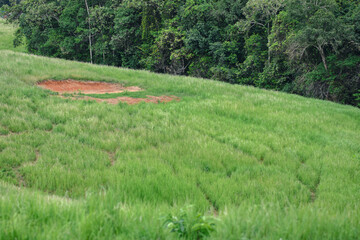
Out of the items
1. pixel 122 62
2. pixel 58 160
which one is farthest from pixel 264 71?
pixel 58 160

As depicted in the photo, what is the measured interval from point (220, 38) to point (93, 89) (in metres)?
27.1

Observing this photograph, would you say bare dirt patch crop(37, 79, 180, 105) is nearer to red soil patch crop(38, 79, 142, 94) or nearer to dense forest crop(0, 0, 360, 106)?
red soil patch crop(38, 79, 142, 94)

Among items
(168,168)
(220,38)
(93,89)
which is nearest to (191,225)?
(168,168)

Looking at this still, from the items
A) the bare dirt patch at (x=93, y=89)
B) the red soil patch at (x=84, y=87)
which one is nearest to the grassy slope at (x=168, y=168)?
the bare dirt patch at (x=93, y=89)

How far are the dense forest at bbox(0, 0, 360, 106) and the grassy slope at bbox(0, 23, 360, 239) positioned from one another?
1649 cm

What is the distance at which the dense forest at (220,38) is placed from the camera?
24.0 meters

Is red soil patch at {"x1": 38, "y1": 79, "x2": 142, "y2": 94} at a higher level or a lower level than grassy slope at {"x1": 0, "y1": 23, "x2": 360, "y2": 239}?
higher

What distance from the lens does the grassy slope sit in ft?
7.34

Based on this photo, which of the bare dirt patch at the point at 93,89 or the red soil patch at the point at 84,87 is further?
the red soil patch at the point at 84,87

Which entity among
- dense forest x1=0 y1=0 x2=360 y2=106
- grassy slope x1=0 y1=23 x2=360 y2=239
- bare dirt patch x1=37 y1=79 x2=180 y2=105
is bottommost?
grassy slope x1=0 y1=23 x2=360 y2=239

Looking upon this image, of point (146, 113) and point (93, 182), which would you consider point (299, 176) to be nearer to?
point (93, 182)

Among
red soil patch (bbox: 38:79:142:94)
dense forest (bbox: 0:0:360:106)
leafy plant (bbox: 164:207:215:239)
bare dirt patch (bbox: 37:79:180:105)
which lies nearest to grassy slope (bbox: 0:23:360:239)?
leafy plant (bbox: 164:207:215:239)

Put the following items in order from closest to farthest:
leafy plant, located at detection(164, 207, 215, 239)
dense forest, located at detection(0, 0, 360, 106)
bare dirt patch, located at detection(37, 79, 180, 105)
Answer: leafy plant, located at detection(164, 207, 215, 239)
bare dirt patch, located at detection(37, 79, 180, 105)
dense forest, located at detection(0, 0, 360, 106)

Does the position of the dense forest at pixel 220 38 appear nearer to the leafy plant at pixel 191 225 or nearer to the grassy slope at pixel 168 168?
the grassy slope at pixel 168 168
